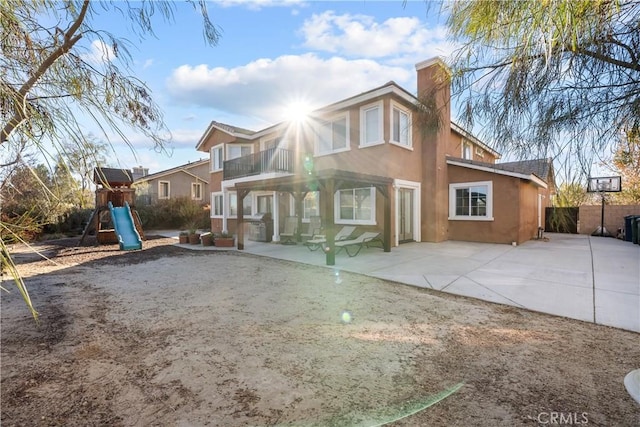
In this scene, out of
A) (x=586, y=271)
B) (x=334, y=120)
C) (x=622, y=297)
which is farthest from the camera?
(x=334, y=120)

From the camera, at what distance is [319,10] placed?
2.94m

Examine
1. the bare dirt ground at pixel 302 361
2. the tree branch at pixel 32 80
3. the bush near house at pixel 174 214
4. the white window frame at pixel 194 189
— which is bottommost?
the bare dirt ground at pixel 302 361

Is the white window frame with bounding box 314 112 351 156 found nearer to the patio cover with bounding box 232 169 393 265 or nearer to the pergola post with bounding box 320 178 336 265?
the patio cover with bounding box 232 169 393 265

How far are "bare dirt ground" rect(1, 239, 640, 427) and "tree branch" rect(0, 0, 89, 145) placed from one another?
65 centimetres

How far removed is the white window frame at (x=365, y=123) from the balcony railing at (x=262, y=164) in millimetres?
4206

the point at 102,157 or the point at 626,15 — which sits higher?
the point at 626,15

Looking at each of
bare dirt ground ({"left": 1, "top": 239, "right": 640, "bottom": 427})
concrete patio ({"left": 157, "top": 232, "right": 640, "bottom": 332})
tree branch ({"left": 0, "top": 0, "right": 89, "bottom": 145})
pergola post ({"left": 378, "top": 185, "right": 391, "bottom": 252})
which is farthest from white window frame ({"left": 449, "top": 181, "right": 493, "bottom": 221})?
tree branch ({"left": 0, "top": 0, "right": 89, "bottom": 145})

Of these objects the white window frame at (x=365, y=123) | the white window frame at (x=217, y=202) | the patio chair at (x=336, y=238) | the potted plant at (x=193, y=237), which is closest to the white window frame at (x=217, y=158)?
the white window frame at (x=217, y=202)

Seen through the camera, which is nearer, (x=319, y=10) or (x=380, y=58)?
(x=319, y=10)

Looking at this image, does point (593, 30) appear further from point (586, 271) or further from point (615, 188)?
point (586, 271)

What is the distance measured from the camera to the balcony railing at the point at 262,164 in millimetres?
14297

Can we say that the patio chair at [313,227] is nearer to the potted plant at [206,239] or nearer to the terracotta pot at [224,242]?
the terracotta pot at [224,242]

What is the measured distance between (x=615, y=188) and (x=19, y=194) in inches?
200

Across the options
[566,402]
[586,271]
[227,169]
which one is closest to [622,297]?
[586,271]
